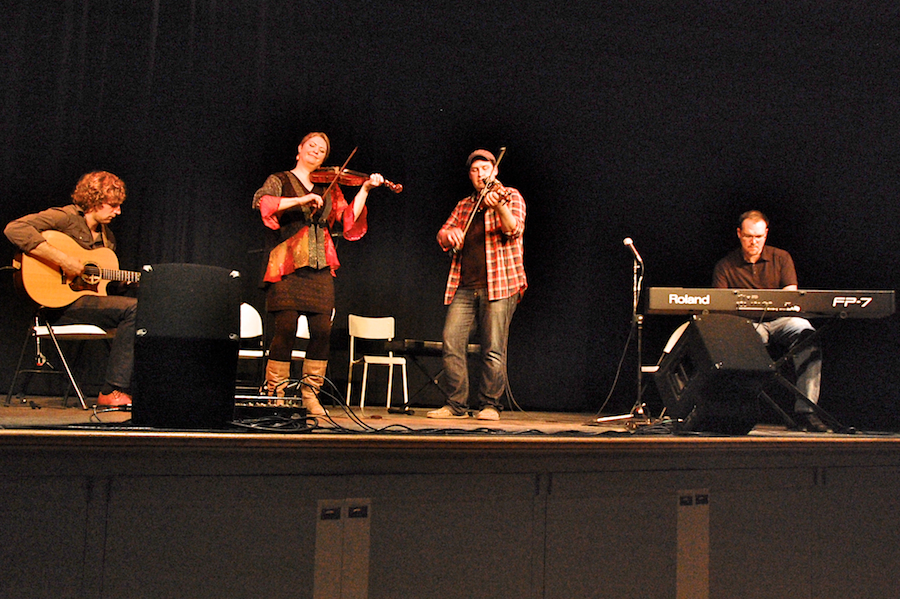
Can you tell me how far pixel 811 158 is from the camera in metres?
5.57

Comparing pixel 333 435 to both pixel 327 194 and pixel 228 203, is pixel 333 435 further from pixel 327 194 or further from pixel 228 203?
pixel 228 203

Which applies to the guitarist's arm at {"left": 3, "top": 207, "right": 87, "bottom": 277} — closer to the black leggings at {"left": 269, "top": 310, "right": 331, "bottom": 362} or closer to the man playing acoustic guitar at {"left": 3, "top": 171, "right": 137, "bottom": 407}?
the man playing acoustic guitar at {"left": 3, "top": 171, "right": 137, "bottom": 407}

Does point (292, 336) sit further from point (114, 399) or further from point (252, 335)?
point (252, 335)

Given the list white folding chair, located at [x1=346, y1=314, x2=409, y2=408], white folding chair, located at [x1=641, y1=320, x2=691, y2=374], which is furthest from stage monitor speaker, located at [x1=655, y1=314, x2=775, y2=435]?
white folding chair, located at [x1=346, y1=314, x2=409, y2=408]

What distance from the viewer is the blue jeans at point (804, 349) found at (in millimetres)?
3555

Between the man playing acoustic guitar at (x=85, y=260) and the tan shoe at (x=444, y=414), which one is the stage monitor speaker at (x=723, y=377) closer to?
the tan shoe at (x=444, y=414)

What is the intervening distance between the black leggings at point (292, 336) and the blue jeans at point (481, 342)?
768 millimetres

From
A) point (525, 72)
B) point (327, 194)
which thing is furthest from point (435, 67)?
point (327, 194)

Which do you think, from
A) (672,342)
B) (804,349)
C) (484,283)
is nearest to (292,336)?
(484,283)

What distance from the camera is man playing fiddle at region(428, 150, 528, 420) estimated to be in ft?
11.9

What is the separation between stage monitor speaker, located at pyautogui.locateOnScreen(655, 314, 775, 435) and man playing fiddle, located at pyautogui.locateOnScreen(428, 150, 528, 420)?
133 centimetres

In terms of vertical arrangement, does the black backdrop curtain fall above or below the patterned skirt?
above

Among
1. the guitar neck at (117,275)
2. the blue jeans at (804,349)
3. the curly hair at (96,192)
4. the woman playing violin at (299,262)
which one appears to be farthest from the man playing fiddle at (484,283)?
the curly hair at (96,192)

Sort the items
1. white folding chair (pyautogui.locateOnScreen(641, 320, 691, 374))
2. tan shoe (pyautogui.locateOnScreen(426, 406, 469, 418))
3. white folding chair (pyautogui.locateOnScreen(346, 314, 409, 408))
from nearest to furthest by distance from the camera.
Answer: white folding chair (pyautogui.locateOnScreen(641, 320, 691, 374)) → tan shoe (pyautogui.locateOnScreen(426, 406, 469, 418)) → white folding chair (pyautogui.locateOnScreen(346, 314, 409, 408))
